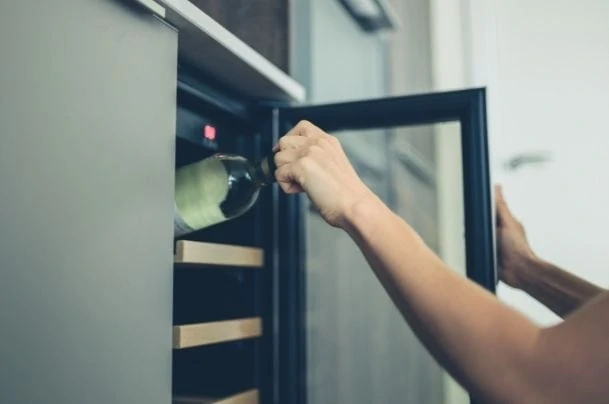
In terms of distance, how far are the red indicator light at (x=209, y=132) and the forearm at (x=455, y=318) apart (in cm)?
27

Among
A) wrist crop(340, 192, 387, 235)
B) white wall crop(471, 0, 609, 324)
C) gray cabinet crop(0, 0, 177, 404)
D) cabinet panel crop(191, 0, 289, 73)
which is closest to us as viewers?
gray cabinet crop(0, 0, 177, 404)

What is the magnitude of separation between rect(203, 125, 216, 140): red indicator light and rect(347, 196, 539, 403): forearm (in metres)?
0.27

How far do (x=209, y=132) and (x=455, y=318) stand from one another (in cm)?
40

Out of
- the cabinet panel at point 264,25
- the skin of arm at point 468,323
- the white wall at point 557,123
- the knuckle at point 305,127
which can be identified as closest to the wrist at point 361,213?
the skin of arm at point 468,323

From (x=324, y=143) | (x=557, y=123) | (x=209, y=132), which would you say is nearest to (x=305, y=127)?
(x=324, y=143)

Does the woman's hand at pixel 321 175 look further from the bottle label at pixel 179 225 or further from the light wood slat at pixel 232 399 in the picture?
the light wood slat at pixel 232 399

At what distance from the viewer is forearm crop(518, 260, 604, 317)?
0.94m

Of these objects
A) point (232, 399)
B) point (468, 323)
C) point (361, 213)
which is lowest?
point (232, 399)

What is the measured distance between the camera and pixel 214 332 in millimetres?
749

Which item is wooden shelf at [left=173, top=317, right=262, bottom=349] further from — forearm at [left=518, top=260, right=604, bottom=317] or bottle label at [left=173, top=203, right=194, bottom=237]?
forearm at [left=518, top=260, right=604, bottom=317]

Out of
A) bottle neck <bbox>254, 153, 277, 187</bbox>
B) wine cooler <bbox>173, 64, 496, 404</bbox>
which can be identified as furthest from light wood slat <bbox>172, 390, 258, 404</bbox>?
bottle neck <bbox>254, 153, 277, 187</bbox>

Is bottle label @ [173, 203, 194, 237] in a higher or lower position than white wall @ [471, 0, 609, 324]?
lower

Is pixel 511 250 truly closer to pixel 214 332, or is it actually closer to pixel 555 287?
pixel 555 287

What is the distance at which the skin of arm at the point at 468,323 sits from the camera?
20.3 inches
